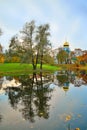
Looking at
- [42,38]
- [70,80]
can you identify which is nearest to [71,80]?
[70,80]

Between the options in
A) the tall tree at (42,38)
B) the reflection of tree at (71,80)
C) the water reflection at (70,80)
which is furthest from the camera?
the tall tree at (42,38)

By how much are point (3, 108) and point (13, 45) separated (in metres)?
53.3

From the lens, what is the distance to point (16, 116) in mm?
13711

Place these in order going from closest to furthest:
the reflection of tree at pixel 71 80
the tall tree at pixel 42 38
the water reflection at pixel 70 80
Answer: the water reflection at pixel 70 80 < the reflection of tree at pixel 71 80 < the tall tree at pixel 42 38

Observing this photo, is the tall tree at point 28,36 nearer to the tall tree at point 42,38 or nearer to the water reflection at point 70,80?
the tall tree at point 42,38

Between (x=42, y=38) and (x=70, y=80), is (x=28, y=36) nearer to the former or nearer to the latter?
(x=42, y=38)

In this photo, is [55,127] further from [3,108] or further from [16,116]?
[3,108]

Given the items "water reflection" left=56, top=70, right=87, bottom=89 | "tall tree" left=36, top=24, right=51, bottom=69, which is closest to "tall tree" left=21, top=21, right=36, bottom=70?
"tall tree" left=36, top=24, right=51, bottom=69

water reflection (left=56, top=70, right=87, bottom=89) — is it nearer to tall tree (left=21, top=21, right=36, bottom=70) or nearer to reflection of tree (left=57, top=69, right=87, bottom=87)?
reflection of tree (left=57, top=69, right=87, bottom=87)

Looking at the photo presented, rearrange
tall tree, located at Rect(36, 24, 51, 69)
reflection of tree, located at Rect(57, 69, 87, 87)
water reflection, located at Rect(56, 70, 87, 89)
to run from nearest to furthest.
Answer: water reflection, located at Rect(56, 70, 87, 89), reflection of tree, located at Rect(57, 69, 87, 87), tall tree, located at Rect(36, 24, 51, 69)

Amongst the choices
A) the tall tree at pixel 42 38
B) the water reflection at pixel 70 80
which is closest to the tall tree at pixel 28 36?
the tall tree at pixel 42 38

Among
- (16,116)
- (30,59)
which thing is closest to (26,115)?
(16,116)

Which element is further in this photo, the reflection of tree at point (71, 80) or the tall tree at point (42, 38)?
the tall tree at point (42, 38)

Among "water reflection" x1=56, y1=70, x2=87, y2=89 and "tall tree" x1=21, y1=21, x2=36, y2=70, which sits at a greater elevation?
"tall tree" x1=21, y1=21, x2=36, y2=70
